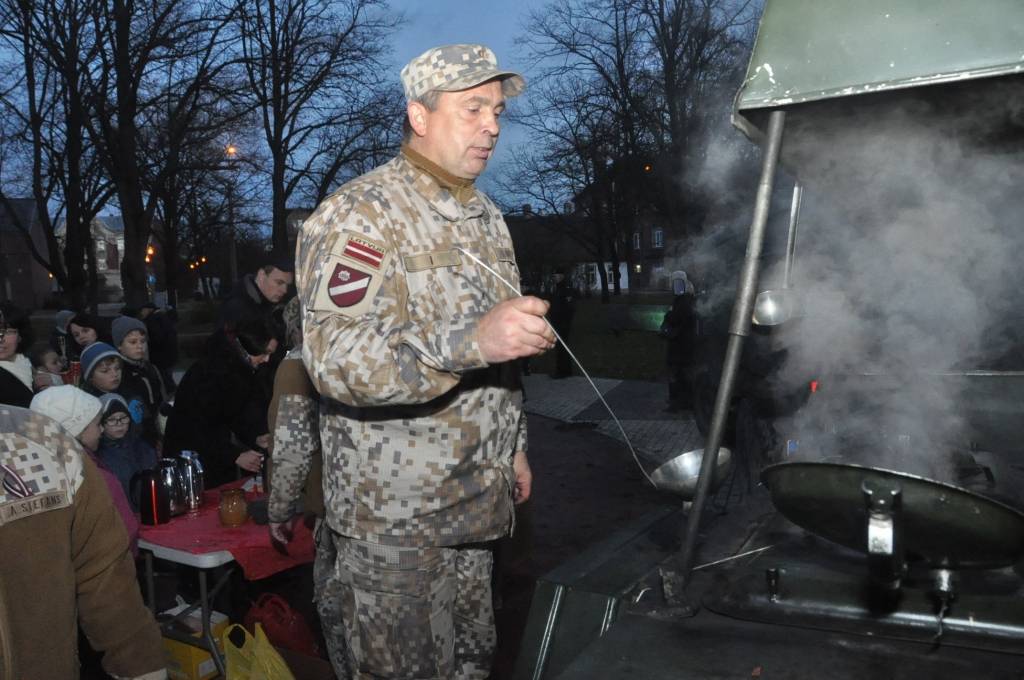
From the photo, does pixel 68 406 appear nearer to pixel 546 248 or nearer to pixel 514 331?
pixel 514 331

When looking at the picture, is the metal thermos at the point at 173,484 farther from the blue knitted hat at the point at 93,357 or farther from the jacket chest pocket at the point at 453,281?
the jacket chest pocket at the point at 453,281

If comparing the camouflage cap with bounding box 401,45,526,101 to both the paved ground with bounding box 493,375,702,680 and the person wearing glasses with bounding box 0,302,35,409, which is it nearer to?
the paved ground with bounding box 493,375,702,680

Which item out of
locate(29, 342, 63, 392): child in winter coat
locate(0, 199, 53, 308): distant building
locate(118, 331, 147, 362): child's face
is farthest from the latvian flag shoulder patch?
locate(0, 199, 53, 308): distant building

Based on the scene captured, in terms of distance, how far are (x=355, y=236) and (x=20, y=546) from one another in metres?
1.06

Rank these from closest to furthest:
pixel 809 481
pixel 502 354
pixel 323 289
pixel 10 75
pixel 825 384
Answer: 1. pixel 809 481
2. pixel 502 354
3. pixel 323 289
4. pixel 825 384
5. pixel 10 75

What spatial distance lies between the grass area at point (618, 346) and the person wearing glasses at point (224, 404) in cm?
973

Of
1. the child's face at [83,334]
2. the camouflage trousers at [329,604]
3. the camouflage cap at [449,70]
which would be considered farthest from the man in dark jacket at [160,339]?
the camouflage cap at [449,70]

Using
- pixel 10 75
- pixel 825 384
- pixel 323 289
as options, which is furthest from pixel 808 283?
pixel 10 75

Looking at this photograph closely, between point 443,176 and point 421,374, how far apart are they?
0.69m

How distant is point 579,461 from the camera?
8.78 meters

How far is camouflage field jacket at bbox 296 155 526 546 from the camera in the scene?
6.13 ft

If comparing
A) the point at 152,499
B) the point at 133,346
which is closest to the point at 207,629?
the point at 152,499

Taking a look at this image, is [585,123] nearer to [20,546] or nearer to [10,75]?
[10,75]

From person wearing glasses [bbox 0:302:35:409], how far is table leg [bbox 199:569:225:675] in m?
2.39
